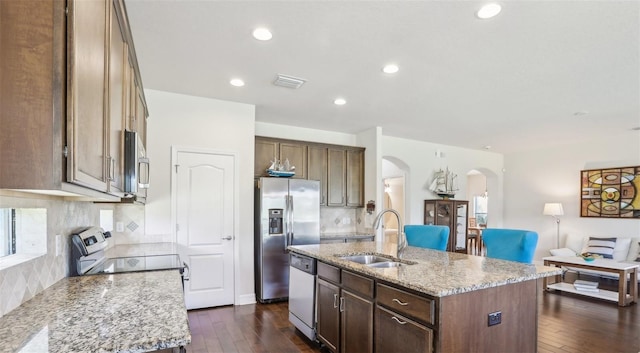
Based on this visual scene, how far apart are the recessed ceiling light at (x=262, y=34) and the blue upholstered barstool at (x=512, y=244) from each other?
260 cm

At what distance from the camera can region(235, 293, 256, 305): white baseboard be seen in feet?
13.9

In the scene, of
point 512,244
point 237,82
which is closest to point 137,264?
point 237,82

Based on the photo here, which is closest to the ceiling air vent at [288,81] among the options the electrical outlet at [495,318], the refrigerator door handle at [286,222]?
the refrigerator door handle at [286,222]

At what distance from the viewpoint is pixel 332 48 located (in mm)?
2795

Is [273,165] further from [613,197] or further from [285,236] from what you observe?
[613,197]

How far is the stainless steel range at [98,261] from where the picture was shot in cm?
209

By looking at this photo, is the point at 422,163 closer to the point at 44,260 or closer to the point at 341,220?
the point at 341,220

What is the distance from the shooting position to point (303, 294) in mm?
3166

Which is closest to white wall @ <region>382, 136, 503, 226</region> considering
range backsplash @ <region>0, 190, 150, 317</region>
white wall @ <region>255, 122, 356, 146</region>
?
white wall @ <region>255, 122, 356, 146</region>

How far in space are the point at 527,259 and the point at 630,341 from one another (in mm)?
1707

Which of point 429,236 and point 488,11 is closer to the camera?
point 488,11

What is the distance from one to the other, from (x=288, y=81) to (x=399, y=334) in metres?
2.62

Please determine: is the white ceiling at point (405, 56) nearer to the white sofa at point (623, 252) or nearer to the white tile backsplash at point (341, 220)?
the white tile backsplash at point (341, 220)

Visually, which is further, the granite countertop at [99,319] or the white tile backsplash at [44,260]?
the white tile backsplash at [44,260]
